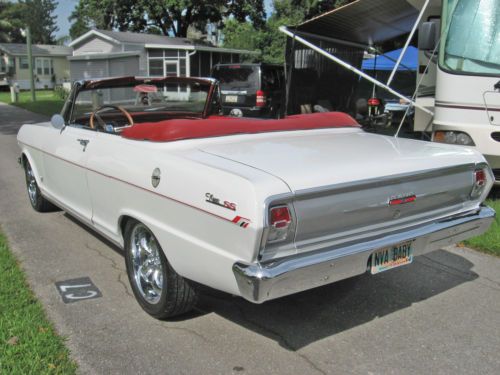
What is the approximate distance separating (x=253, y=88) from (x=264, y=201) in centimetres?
987

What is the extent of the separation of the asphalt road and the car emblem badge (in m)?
0.98

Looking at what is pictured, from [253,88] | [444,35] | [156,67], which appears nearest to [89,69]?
[253,88]

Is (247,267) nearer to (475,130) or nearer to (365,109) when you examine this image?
(475,130)

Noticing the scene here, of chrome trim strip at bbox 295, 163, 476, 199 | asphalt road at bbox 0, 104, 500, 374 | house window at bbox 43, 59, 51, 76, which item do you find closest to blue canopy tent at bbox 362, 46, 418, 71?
asphalt road at bbox 0, 104, 500, 374

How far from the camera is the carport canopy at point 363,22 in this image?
29.9 feet

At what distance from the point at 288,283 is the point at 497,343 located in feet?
5.06

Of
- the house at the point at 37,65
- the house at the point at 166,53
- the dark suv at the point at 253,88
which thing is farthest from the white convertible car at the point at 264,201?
the house at the point at 37,65

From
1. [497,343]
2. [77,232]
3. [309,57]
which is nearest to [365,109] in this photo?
[309,57]

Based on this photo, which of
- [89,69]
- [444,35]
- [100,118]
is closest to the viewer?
[100,118]

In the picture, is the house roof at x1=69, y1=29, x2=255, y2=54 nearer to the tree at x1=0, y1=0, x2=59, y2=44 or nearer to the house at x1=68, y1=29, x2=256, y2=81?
the house at x1=68, y1=29, x2=256, y2=81

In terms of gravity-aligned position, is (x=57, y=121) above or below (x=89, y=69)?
below

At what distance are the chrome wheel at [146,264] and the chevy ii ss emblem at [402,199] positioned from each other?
153 cm

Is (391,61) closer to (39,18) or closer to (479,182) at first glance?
(479,182)

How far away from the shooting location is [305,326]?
139 inches
